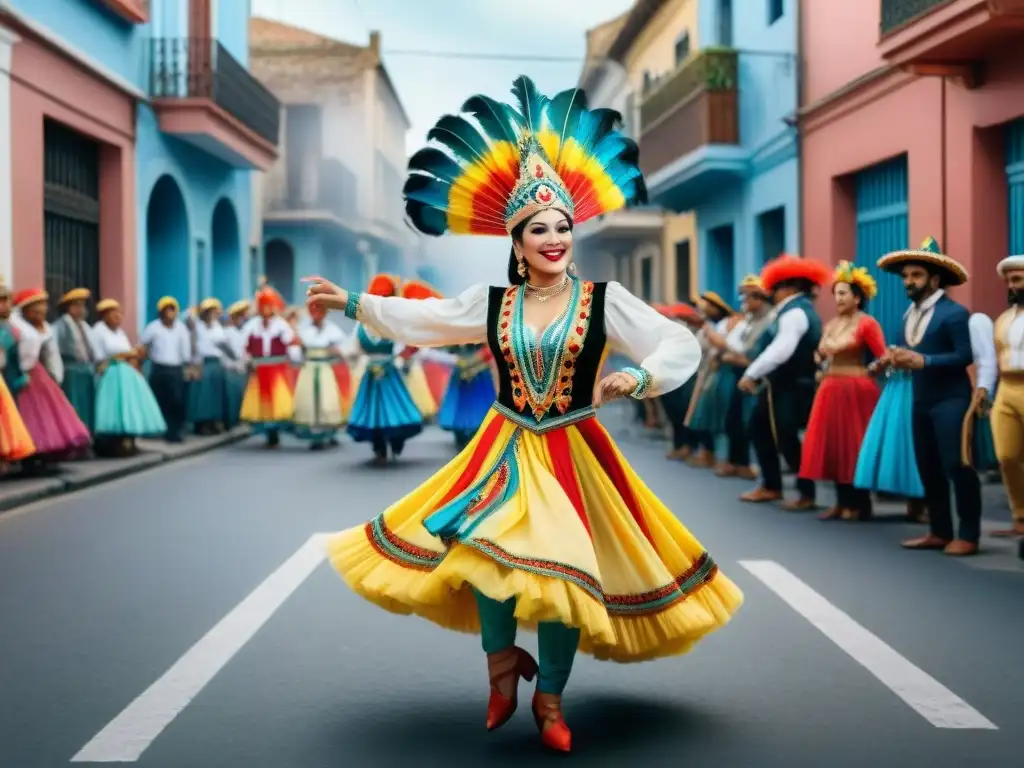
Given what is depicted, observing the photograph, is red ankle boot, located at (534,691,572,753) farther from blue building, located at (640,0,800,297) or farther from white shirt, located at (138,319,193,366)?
blue building, located at (640,0,800,297)

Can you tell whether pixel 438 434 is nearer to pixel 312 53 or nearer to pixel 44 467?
pixel 44 467

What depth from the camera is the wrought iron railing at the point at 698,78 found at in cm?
2369

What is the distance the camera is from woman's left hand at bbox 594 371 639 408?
4738mm

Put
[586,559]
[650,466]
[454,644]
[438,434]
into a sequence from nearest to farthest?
[586,559] < [454,644] < [650,466] < [438,434]

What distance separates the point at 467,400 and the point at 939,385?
7.98 meters

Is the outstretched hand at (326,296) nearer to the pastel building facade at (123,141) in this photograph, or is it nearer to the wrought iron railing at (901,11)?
the wrought iron railing at (901,11)

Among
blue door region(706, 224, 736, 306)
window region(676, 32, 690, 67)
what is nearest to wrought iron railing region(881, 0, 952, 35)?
blue door region(706, 224, 736, 306)

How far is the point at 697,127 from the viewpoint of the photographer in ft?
80.3

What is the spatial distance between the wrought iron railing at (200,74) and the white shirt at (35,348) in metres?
9.34

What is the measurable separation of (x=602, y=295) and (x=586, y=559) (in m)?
1.07

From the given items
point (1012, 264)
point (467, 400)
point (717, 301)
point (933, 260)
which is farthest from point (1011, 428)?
point (467, 400)

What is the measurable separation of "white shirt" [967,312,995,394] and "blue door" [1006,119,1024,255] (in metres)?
5.51

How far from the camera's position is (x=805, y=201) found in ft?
68.1

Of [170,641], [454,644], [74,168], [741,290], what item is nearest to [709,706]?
[454,644]
